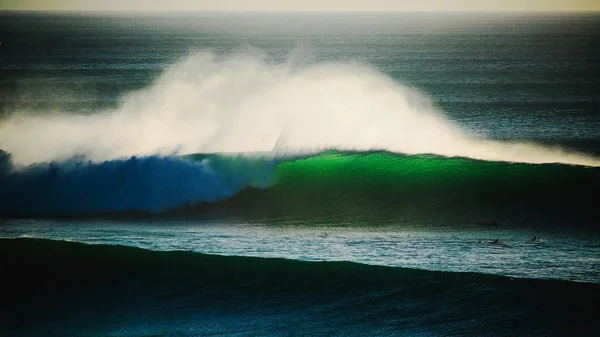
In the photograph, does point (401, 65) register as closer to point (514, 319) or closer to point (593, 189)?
point (593, 189)

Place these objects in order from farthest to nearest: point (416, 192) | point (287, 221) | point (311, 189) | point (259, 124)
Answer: point (259, 124) → point (311, 189) → point (416, 192) → point (287, 221)

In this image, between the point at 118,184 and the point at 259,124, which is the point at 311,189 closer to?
the point at 118,184

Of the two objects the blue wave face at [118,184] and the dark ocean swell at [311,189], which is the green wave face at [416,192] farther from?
the blue wave face at [118,184]

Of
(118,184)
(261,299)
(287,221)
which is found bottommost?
(261,299)

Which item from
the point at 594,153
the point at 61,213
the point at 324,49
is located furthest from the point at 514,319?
the point at 324,49

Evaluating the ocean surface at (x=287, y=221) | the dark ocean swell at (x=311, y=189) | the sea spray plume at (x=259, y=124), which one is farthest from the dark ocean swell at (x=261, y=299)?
the sea spray plume at (x=259, y=124)

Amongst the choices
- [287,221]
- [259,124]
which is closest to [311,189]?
[287,221]
